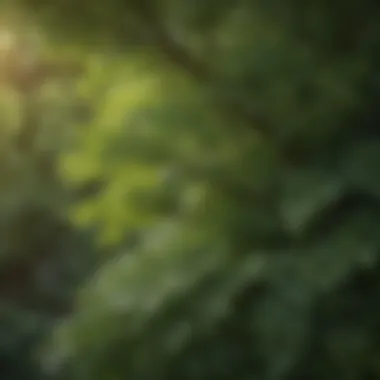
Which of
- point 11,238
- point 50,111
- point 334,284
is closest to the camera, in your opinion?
point 334,284

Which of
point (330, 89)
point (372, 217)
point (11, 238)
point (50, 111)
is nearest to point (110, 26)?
point (330, 89)

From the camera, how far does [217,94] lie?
0.88 m

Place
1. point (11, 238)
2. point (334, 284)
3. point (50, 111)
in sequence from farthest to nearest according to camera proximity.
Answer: point (11, 238) < point (50, 111) < point (334, 284)

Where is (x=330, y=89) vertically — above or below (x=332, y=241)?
above

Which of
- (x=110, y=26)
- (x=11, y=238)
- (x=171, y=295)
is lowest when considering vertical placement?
(x=171, y=295)

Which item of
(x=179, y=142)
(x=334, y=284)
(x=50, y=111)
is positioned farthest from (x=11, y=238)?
(x=334, y=284)

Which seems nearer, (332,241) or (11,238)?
(332,241)

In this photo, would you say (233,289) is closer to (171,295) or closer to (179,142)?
(171,295)

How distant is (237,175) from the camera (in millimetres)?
870

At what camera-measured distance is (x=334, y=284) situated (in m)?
0.83

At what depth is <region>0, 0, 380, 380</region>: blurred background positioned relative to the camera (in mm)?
844

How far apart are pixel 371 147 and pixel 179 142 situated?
0.70ft

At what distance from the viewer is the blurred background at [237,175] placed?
2.77ft

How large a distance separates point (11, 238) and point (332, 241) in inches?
40.5
